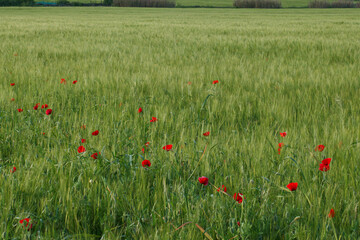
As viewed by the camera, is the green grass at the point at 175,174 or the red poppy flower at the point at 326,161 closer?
the green grass at the point at 175,174

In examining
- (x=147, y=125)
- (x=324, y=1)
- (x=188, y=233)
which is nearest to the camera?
(x=188, y=233)

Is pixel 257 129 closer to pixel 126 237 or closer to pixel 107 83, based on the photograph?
pixel 126 237

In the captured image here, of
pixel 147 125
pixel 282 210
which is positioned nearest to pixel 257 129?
pixel 147 125

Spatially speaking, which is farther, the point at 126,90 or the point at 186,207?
the point at 126,90

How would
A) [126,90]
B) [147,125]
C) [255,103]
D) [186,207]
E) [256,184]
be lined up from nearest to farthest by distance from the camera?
1. [186,207]
2. [256,184]
3. [147,125]
4. [255,103]
5. [126,90]

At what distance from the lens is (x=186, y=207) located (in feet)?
3.06

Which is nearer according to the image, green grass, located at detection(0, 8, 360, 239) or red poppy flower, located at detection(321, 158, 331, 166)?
green grass, located at detection(0, 8, 360, 239)

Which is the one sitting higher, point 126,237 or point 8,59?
point 8,59

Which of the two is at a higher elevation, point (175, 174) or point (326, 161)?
point (326, 161)

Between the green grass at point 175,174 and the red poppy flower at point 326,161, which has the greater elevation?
the red poppy flower at point 326,161

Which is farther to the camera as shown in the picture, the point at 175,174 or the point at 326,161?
the point at 175,174

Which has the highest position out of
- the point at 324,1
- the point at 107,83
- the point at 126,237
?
the point at 324,1

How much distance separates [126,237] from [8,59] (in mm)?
4255

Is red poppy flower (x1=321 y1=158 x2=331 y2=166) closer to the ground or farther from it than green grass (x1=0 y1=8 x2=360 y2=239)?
farther from it
